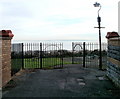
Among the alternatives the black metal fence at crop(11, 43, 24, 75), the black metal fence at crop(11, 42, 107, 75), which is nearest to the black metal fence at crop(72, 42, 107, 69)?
the black metal fence at crop(11, 42, 107, 75)

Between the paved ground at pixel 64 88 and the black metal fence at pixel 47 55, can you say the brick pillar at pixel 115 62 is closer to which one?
the paved ground at pixel 64 88

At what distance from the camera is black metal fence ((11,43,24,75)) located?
34.1ft

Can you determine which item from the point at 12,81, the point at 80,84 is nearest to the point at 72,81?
the point at 80,84

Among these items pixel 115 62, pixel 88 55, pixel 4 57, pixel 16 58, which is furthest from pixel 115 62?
pixel 88 55

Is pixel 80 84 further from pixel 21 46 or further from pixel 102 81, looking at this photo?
pixel 21 46

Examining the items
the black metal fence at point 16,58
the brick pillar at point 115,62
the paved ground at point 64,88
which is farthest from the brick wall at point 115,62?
the black metal fence at point 16,58

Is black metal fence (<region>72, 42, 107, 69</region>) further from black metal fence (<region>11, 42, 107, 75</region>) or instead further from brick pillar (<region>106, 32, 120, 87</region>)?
brick pillar (<region>106, 32, 120, 87</region>)

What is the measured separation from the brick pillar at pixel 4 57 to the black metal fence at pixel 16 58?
48.4 inches

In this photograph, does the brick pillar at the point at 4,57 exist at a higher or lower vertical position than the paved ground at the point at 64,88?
higher

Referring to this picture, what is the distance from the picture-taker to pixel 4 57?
8430 millimetres

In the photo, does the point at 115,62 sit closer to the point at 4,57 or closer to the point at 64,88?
the point at 64,88

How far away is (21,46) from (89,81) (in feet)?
17.6

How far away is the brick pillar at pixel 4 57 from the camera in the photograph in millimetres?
7969

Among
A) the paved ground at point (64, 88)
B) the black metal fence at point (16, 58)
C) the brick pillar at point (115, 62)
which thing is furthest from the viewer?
the black metal fence at point (16, 58)
